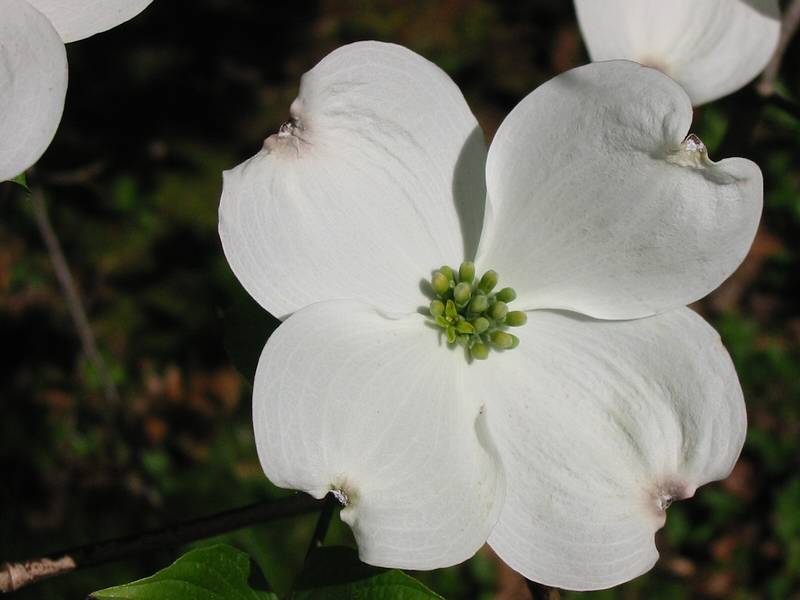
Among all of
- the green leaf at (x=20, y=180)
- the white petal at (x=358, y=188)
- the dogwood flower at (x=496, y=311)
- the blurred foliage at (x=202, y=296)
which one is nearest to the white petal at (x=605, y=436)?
the dogwood flower at (x=496, y=311)

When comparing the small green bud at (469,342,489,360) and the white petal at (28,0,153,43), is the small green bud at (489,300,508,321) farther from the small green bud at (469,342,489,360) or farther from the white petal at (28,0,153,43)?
the white petal at (28,0,153,43)

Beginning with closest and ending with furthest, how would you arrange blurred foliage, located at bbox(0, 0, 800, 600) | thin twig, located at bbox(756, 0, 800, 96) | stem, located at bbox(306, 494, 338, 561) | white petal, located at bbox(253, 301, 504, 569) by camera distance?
white petal, located at bbox(253, 301, 504, 569)
stem, located at bbox(306, 494, 338, 561)
thin twig, located at bbox(756, 0, 800, 96)
blurred foliage, located at bbox(0, 0, 800, 600)

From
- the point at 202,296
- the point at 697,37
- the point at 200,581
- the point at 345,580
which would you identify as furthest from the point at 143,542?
the point at 202,296

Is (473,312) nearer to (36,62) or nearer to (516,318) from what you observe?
(516,318)

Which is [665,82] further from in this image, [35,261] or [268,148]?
[35,261]

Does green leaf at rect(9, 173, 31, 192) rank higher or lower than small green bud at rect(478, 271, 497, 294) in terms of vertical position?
higher

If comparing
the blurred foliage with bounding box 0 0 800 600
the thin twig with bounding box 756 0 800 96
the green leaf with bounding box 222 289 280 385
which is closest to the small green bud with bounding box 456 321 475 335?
the green leaf with bounding box 222 289 280 385

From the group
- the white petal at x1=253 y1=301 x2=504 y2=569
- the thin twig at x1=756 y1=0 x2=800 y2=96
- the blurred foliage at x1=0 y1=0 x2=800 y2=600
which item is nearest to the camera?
the white petal at x1=253 y1=301 x2=504 y2=569
